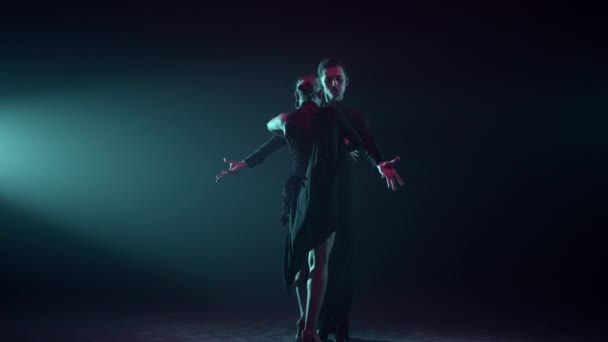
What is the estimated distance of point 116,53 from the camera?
432cm

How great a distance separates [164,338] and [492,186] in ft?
8.60

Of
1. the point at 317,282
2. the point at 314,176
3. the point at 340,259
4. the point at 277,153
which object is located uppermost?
the point at 277,153

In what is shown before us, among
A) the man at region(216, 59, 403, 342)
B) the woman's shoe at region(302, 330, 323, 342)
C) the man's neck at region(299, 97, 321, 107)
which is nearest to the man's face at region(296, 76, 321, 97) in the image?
the man's neck at region(299, 97, 321, 107)

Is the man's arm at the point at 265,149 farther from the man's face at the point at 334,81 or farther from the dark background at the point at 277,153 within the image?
the dark background at the point at 277,153

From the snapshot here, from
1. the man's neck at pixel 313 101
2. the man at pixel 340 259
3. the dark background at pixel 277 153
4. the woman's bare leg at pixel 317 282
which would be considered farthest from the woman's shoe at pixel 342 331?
the dark background at pixel 277 153

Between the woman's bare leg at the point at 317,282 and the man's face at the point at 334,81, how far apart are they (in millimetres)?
671

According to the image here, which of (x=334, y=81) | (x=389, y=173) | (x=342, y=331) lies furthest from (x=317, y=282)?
(x=334, y=81)

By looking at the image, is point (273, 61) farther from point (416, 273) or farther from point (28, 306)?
point (28, 306)

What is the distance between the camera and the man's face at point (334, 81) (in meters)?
2.72

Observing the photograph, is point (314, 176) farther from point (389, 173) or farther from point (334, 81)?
point (334, 81)

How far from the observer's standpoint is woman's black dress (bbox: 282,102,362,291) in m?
2.46

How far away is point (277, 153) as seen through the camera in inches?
179

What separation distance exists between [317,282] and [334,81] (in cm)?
91

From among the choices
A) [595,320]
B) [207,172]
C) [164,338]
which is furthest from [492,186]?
[164,338]
